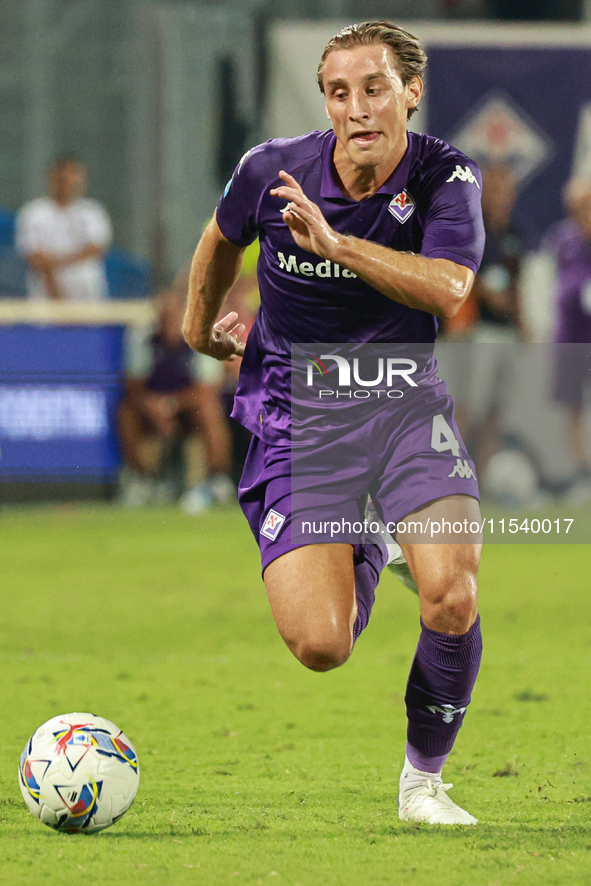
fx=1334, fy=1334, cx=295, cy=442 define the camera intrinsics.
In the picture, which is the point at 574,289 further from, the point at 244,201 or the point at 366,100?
the point at 366,100

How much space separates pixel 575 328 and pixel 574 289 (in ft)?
1.08

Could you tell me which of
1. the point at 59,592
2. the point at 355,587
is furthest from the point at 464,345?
the point at 355,587

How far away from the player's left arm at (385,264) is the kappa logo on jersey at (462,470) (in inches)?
17.3

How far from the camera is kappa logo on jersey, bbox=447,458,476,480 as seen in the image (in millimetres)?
3666

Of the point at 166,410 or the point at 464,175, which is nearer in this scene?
the point at 464,175

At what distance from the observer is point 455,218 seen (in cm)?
355

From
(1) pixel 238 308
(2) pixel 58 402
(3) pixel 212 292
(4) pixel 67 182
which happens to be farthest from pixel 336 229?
(4) pixel 67 182

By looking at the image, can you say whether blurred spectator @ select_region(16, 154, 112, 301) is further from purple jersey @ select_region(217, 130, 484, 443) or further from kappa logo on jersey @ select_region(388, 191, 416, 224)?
kappa logo on jersey @ select_region(388, 191, 416, 224)

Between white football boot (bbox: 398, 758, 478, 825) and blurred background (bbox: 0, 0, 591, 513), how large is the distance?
5786 millimetres

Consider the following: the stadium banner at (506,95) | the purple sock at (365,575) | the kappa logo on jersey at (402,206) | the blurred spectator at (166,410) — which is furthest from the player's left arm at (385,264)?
the stadium banner at (506,95)

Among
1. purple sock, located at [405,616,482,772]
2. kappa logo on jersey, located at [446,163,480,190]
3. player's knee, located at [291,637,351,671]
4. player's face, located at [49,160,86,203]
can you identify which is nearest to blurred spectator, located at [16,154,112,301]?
player's face, located at [49,160,86,203]

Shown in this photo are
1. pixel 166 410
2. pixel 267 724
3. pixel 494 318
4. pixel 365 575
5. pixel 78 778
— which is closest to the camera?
pixel 78 778

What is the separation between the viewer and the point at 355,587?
3.90 metres

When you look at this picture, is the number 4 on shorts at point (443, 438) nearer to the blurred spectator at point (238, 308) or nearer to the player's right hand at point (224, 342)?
the player's right hand at point (224, 342)
